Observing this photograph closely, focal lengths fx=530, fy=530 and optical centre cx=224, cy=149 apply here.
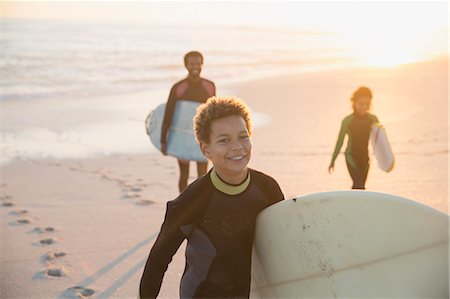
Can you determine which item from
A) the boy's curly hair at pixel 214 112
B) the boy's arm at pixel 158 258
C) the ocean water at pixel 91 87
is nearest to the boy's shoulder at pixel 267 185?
the boy's curly hair at pixel 214 112

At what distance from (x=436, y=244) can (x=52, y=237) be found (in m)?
3.75

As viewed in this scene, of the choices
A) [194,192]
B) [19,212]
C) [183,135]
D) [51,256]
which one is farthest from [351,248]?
[19,212]

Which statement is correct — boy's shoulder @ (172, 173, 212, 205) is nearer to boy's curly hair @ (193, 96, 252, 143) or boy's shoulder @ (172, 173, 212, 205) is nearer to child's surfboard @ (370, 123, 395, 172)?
boy's curly hair @ (193, 96, 252, 143)

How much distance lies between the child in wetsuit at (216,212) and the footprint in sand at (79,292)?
181 cm

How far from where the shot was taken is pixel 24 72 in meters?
19.9

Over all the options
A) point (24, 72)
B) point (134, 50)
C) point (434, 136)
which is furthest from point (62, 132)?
point (134, 50)

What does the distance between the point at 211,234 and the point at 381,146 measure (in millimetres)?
3482

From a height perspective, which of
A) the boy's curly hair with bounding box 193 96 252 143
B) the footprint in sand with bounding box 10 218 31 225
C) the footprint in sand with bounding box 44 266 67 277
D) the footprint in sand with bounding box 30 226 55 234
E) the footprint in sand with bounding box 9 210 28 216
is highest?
the boy's curly hair with bounding box 193 96 252 143

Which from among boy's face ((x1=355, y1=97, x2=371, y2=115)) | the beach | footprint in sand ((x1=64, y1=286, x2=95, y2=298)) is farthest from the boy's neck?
boy's face ((x1=355, y1=97, x2=371, y2=115))

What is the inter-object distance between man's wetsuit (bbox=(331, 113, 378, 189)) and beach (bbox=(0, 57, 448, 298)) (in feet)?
2.88

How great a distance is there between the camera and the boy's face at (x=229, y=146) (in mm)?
2248

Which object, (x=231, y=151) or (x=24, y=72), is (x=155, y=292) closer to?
(x=231, y=151)

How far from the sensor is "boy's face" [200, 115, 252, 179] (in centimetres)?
225

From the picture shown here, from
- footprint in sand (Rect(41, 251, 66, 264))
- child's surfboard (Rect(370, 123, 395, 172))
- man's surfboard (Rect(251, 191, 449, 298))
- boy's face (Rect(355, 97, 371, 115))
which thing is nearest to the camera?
man's surfboard (Rect(251, 191, 449, 298))
